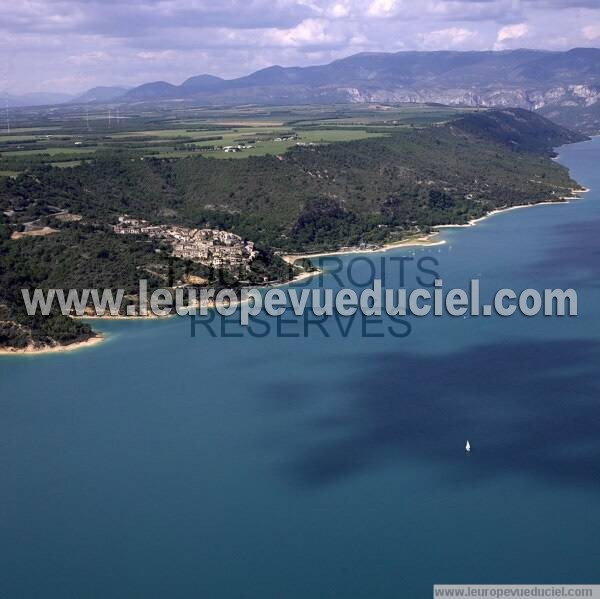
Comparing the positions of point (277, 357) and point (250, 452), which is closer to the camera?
point (250, 452)

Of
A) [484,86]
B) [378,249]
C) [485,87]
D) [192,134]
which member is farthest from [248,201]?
[484,86]

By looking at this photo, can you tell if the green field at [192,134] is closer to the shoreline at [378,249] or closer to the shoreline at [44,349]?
the shoreline at [378,249]

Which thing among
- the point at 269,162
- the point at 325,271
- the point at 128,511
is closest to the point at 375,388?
the point at 128,511

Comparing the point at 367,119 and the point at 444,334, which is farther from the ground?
the point at 367,119

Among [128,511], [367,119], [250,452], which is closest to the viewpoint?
[128,511]

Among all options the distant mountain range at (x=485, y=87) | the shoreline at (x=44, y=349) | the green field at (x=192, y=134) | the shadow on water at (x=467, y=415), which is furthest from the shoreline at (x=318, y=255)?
the distant mountain range at (x=485, y=87)

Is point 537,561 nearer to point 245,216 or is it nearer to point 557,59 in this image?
point 245,216

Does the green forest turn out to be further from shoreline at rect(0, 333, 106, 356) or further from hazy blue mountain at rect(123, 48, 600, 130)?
hazy blue mountain at rect(123, 48, 600, 130)

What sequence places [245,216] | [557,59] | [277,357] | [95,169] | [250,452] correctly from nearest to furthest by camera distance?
[250,452] < [277,357] < [245,216] < [95,169] < [557,59]

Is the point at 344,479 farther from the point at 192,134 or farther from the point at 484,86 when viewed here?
the point at 484,86
